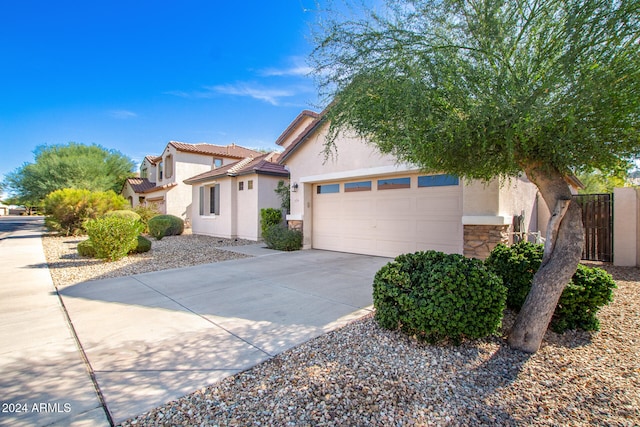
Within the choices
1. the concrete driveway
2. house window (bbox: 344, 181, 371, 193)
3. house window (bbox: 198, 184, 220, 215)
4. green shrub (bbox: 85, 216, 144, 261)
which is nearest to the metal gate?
house window (bbox: 344, 181, 371, 193)

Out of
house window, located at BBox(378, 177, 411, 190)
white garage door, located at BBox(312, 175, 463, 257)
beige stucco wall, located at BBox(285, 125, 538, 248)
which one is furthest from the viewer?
house window, located at BBox(378, 177, 411, 190)

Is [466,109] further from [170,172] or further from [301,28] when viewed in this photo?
[170,172]

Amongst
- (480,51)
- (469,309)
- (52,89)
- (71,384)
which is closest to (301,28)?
(480,51)

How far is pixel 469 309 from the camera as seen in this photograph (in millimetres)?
3340

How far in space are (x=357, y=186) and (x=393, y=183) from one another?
4.59ft

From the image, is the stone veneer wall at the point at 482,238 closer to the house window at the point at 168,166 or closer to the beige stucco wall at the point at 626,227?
the beige stucco wall at the point at 626,227

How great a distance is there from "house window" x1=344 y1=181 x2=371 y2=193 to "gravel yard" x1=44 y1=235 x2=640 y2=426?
6.73 meters

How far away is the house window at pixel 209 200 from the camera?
1716 cm

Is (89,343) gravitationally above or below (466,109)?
below

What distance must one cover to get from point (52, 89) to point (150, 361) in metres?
16.3

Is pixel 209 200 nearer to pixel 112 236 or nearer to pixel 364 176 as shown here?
pixel 112 236

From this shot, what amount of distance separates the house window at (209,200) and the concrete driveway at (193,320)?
9461 mm

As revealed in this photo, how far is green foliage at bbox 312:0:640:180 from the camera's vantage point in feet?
9.34

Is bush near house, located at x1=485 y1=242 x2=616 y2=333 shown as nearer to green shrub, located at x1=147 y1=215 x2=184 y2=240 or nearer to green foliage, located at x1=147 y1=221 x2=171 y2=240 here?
green foliage, located at x1=147 y1=221 x2=171 y2=240
